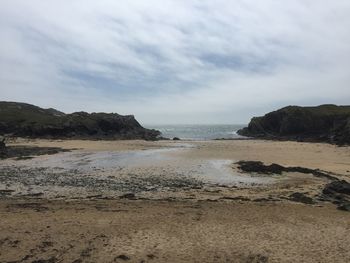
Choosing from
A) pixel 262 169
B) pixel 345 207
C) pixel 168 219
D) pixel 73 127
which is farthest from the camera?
pixel 73 127

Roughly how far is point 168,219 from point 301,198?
7885 mm

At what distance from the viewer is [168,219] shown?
15906 millimetres

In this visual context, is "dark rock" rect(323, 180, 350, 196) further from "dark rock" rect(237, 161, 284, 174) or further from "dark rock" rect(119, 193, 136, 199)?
"dark rock" rect(119, 193, 136, 199)

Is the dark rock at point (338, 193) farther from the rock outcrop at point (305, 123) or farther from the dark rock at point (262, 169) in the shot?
the rock outcrop at point (305, 123)

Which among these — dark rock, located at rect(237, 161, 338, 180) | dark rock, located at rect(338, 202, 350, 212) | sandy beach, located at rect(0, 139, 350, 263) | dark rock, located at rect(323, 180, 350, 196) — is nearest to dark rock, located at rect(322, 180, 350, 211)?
dark rock, located at rect(323, 180, 350, 196)

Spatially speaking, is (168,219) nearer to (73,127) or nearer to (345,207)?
(345,207)

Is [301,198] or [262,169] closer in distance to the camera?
[301,198]

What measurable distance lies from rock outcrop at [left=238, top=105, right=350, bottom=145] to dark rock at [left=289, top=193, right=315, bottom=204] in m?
49.4

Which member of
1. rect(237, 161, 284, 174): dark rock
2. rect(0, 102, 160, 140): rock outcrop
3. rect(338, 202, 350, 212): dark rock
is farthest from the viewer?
rect(0, 102, 160, 140): rock outcrop

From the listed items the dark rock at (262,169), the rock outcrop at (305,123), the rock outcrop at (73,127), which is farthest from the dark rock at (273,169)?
the rock outcrop at (73,127)

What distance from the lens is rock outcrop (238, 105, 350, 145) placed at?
247 feet

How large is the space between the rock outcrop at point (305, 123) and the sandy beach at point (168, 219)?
160 ft

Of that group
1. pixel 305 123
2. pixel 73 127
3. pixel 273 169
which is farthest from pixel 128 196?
pixel 305 123

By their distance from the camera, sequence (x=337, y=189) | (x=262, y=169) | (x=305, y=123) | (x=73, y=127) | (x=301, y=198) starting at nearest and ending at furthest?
(x=301, y=198)
(x=337, y=189)
(x=262, y=169)
(x=73, y=127)
(x=305, y=123)
